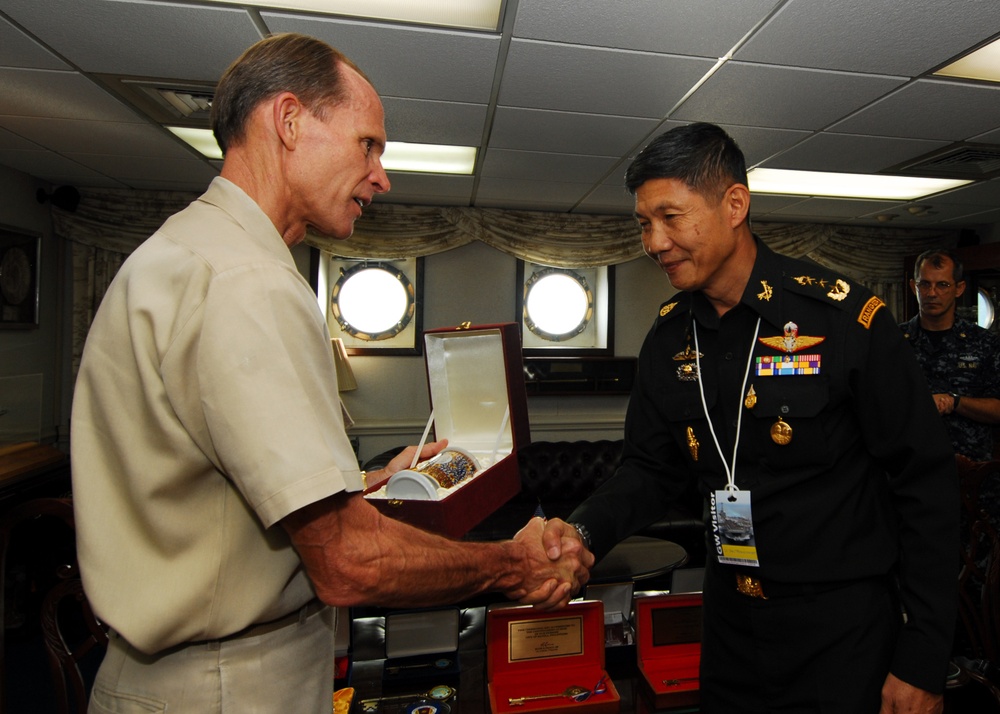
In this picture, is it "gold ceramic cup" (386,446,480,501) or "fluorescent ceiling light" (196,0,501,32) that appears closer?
"gold ceramic cup" (386,446,480,501)

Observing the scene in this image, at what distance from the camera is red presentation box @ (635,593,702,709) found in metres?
1.41

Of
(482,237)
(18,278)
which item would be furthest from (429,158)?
(18,278)

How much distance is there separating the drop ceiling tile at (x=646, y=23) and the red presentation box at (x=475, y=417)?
4.01ft

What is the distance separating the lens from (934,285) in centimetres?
343

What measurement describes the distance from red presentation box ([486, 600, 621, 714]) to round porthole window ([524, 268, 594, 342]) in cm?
468

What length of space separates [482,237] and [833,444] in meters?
4.61

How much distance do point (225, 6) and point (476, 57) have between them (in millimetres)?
987

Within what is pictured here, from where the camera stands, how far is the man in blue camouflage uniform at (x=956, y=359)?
3404 millimetres

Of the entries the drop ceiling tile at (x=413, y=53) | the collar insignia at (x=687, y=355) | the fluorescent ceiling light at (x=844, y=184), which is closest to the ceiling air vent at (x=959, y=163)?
the fluorescent ceiling light at (x=844, y=184)

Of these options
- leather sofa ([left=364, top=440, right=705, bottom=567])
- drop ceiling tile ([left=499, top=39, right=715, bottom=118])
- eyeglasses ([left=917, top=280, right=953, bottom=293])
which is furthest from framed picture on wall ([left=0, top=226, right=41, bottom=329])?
eyeglasses ([left=917, top=280, right=953, bottom=293])

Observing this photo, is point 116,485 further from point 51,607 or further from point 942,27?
point 942,27

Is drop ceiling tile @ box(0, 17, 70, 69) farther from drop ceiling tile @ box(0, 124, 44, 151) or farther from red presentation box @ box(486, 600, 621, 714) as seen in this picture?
red presentation box @ box(486, 600, 621, 714)

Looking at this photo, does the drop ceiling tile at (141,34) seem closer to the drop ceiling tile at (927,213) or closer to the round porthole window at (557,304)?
the round porthole window at (557,304)

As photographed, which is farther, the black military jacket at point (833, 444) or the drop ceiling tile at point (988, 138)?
the drop ceiling tile at point (988, 138)
